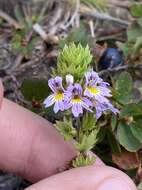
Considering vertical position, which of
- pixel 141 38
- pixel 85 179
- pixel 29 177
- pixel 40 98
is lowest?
pixel 29 177

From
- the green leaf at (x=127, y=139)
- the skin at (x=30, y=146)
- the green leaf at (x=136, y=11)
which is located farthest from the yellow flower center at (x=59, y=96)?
the green leaf at (x=136, y=11)

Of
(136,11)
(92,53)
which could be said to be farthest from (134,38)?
(92,53)

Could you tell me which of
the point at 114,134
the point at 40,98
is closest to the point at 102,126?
the point at 114,134

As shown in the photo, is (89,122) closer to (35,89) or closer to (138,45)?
(35,89)

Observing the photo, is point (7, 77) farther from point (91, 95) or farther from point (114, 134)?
point (91, 95)

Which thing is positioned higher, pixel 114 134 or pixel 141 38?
pixel 141 38

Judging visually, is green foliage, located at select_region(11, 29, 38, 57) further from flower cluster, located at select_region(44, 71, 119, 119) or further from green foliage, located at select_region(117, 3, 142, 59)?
flower cluster, located at select_region(44, 71, 119, 119)

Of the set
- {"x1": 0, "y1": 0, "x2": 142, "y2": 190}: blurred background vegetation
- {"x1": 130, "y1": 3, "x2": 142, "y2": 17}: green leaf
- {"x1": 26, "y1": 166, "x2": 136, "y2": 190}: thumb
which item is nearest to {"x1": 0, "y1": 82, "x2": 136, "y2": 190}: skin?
{"x1": 0, "y1": 0, "x2": 142, "y2": 190}: blurred background vegetation
